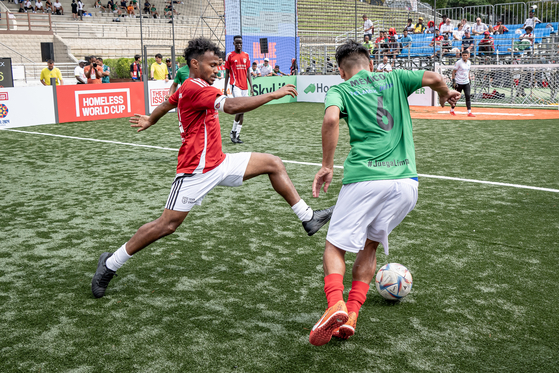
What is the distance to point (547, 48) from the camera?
2205 centimetres

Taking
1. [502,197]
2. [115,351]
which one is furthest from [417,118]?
[115,351]

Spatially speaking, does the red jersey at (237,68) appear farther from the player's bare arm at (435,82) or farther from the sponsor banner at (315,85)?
the player's bare arm at (435,82)

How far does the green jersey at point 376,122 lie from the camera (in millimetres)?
3186

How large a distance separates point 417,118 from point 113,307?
539 inches

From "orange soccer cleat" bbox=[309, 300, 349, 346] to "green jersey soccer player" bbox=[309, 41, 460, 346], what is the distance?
111 mm

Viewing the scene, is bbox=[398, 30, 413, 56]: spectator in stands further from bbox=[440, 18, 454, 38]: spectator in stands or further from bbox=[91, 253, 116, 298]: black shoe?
bbox=[91, 253, 116, 298]: black shoe

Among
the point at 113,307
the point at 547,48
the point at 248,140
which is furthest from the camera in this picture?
the point at 547,48

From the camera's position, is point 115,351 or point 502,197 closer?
point 115,351

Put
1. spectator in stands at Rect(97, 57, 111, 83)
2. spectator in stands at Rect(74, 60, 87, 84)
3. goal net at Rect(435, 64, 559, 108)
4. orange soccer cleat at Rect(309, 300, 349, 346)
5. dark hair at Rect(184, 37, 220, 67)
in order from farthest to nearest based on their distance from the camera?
1. spectator in stands at Rect(97, 57, 111, 83)
2. spectator in stands at Rect(74, 60, 87, 84)
3. goal net at Rect(435, 64, 559, 108)
4. dark hair at Rect(184, 37, 220, 67)
5. orange soccer cleat at Rect(309, 300, 349, 346)

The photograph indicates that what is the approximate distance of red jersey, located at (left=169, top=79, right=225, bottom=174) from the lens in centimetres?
→ 395

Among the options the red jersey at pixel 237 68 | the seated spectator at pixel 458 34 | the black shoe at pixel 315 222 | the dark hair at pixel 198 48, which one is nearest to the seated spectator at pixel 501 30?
the seated spectator at pixel 458 34

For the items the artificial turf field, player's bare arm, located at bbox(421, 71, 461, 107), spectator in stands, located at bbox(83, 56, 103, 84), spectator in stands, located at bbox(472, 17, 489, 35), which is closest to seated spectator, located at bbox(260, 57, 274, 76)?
spectator in stands, located at bbox(83, 56, 103, 84)

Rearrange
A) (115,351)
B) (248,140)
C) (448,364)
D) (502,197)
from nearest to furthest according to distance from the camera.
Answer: (448,364) < (115,351) < (502,197) < (248,140)

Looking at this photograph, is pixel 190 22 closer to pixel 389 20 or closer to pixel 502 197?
pixel 389 20
